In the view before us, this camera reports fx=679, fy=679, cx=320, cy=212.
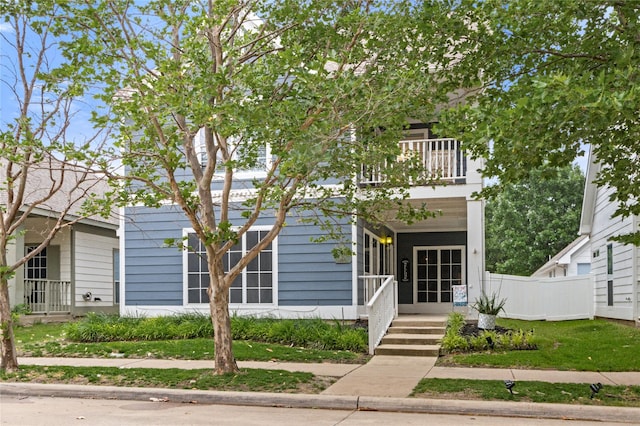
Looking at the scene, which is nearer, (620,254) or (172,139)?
(172,139)

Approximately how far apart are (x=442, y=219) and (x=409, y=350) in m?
6.94

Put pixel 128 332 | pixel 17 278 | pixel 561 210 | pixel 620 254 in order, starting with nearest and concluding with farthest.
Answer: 1. pixel 128 332
2. pixel 620 254
3. pixel 17 278
4. pixel 561 210

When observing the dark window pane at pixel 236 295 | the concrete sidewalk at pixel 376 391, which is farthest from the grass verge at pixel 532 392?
the dark window pane at pixel 236 295

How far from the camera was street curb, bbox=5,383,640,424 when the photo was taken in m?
7.75

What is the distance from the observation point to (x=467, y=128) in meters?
8.08

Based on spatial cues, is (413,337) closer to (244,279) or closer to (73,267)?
(244,279)

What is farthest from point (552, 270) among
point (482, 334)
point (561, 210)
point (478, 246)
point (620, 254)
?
point (482, 334)

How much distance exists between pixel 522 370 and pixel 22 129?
8.43m

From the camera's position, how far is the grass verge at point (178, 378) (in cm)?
934

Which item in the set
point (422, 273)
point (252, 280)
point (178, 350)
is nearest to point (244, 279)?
point (252, 280)

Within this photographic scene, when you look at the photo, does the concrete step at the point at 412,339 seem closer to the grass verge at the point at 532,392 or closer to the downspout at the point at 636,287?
the grass verge at the point at 532,392

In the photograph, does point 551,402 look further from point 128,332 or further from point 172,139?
point 128,332

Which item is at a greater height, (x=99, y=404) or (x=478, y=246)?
(x=478, y=246)

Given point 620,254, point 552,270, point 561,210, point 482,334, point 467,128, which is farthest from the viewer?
point 561,210
